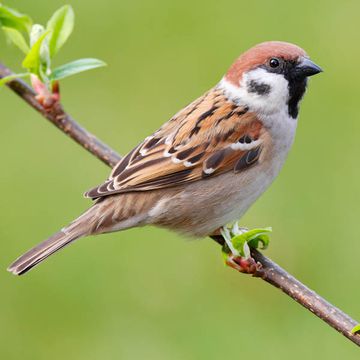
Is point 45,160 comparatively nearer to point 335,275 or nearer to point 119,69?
point 119,69

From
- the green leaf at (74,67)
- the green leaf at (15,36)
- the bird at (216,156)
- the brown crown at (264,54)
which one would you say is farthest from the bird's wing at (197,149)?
the green leaf at (15,36)

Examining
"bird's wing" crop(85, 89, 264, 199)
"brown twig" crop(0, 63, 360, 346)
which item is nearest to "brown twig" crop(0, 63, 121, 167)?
"brown twig" crop(0, 63, 360, 346)

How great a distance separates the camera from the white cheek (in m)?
3.42

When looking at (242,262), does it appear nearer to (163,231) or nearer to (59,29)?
(59,29)

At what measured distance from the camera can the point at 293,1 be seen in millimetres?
6469

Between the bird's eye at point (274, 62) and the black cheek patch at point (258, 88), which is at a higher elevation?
the bird's eye at point (274, 62)

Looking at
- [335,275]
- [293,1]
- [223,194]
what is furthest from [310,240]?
[293,1]

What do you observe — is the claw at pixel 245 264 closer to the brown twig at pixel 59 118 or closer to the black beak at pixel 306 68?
the brown twig at pixel 59 118

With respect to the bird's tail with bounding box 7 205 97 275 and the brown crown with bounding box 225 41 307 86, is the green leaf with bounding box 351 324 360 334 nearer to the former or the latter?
the bird's tail with bounding box 7 205 97 275

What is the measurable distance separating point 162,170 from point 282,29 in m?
3.21

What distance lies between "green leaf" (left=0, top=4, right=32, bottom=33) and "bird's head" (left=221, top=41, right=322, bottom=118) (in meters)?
0.84

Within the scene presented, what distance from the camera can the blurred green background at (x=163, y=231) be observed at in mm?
4566

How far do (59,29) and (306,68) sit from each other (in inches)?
34.8

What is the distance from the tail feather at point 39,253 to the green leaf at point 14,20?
70 cm
